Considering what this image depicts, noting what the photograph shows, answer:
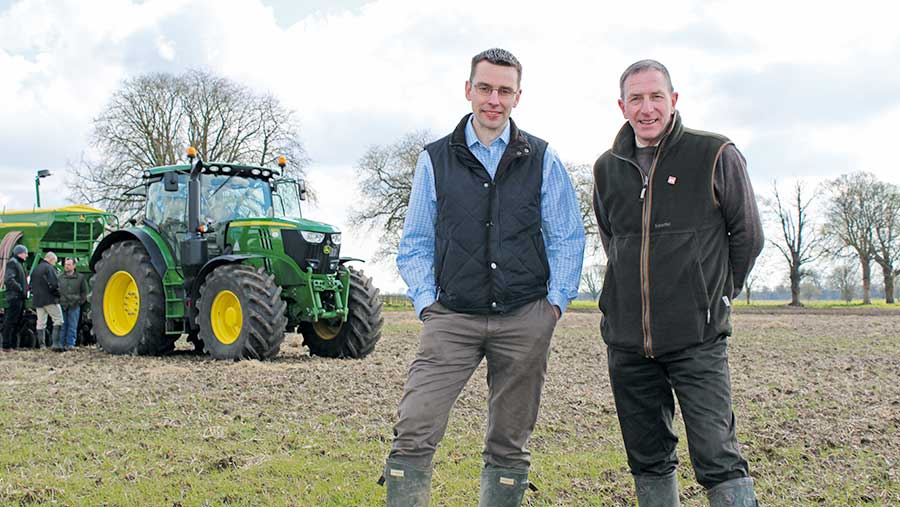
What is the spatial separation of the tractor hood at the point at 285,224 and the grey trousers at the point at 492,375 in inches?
311

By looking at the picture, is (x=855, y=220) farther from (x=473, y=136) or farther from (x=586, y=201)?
(x=473, y=136)

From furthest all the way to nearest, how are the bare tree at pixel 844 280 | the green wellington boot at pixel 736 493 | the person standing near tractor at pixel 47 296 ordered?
the bare tree at pixel 844 280 → the person standing near tractor at pixel 47 296 → the green wellington boot at pixel 736 493

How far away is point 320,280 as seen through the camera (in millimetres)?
11016

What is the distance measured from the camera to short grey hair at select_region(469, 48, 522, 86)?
11.5 ft

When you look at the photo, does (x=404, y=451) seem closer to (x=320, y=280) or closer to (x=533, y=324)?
(x=533, y=324)

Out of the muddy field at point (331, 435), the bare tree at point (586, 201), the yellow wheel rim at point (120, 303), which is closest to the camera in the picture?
the muddy field at point (331, 435)

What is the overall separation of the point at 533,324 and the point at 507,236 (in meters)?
0.36

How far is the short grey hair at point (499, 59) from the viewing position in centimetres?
351

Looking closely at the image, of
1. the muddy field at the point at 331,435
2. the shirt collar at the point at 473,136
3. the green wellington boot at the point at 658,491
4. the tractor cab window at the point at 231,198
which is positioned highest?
the tractor cab window at the point at 231,198

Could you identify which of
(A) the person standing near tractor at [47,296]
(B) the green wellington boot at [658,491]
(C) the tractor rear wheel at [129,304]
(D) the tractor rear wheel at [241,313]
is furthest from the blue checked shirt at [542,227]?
(A) the person standing near tractor at [47,296]

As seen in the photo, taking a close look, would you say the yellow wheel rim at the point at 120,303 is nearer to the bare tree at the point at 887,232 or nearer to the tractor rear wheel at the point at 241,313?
the tractor rear wheel at the point at 241,313

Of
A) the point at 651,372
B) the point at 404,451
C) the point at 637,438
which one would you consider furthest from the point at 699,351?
the point at 404,451

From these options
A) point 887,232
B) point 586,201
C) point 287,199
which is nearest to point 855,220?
point 887,232

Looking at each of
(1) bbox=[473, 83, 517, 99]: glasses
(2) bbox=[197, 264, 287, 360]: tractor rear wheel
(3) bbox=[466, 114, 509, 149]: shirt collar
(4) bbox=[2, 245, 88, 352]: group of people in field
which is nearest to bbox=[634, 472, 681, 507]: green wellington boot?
(3) bbox=[466, 114, 509, 149]: shirt collar
